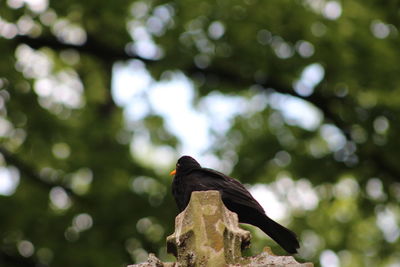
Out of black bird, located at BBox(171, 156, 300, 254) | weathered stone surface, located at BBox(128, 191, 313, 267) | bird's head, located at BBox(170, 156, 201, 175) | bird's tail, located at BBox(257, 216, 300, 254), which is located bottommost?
weathered stone surface, located at BBox(128, 191, 313, 267)

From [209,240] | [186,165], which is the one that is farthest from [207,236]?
[186,165]

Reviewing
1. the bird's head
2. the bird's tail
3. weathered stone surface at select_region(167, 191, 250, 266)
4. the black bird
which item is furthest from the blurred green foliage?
weathered stone surface at select_region(167, 191, 250, 266)

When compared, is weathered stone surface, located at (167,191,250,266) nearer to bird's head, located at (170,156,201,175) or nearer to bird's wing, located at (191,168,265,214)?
bird's wing, located at (191,168,265,214)

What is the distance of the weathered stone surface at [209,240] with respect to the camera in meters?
2.53

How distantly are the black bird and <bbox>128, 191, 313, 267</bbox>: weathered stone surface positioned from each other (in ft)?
4.26

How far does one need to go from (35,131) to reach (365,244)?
6.17m

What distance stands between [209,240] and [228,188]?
206 cm

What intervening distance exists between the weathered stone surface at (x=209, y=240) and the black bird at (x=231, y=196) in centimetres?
130

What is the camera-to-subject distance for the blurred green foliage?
9.23 metres

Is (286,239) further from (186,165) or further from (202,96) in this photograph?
(202,96)

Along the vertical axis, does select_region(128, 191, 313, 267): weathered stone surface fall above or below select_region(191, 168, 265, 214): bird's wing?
below

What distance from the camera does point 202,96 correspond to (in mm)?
10914

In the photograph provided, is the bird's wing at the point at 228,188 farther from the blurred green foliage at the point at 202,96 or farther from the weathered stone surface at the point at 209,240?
the blurred green foliage at the point at 202,96

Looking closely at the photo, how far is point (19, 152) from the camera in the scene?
10.4 m
